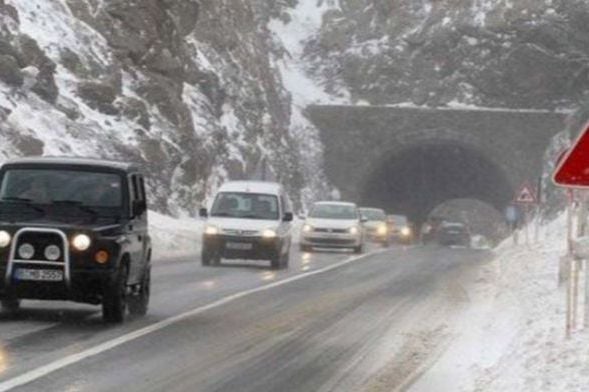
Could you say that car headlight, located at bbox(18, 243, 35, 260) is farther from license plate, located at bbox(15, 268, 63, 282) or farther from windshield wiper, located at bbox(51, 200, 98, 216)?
windshield wiper, located at bbox(51, 200, 98, 216)

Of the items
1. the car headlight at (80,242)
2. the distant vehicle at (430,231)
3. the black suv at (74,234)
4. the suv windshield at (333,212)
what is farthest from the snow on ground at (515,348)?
the distant vehicle at (430,231)

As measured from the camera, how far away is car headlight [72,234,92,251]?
550 inches

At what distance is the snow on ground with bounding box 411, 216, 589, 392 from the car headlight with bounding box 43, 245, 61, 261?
4.31 metres

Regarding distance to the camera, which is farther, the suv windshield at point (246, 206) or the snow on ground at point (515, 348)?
the suv windshield at point (246, 206)

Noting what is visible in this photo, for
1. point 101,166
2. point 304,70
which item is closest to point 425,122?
point 304,70

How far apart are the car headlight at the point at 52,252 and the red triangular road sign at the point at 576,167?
5594 millimetres

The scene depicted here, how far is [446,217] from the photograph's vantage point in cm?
9294

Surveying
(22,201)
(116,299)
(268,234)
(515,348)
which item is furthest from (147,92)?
(515,348)

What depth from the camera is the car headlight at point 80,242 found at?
1396cm

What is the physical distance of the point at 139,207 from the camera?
15.7 meters

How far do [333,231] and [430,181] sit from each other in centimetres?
3834

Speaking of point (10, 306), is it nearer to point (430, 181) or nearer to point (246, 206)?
point (246, 206)

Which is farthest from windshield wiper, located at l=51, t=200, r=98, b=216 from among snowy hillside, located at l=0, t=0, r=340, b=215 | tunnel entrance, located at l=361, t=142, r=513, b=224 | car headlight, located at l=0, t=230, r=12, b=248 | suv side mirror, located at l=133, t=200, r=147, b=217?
tunnel entrance, located at l=361, t=142, r=513, b=224

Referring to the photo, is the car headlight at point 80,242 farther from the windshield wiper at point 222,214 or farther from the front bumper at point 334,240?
the front bumper at point 334,240
